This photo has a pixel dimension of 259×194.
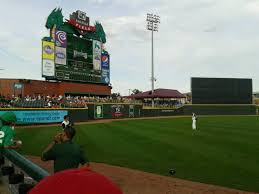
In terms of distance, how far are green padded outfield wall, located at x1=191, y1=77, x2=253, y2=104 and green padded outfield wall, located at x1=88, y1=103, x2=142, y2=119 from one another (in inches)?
510

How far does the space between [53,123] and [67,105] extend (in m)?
4.06

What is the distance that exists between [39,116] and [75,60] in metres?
14.8

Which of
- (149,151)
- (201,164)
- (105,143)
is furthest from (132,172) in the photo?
(105,143)

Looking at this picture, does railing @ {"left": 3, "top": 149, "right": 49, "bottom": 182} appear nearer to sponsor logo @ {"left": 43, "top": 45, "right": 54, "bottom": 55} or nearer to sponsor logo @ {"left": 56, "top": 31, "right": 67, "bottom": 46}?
sponsor logo @ {"left": 43, "top": 45, "right": 54, "bottom": 55}

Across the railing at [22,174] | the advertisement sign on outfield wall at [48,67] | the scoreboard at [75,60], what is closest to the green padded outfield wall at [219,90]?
the scoreboard at [75,60]

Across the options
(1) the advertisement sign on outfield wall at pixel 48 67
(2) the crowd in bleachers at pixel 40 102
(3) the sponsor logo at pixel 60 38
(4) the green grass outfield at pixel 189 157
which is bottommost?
(4) the green grass outfield at pixel 189 157

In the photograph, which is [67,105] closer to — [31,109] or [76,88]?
[31,109]

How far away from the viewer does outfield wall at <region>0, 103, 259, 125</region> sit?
113ft

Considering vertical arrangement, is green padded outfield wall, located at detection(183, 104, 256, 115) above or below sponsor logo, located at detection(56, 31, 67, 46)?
below

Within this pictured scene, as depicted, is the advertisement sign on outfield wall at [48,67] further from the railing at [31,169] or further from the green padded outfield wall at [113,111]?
the railing at [31,169]

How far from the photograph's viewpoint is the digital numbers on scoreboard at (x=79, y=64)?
155ft

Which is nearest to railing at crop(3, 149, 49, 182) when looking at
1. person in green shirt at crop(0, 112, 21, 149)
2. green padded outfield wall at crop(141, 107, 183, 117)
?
person in green shirt at crop(0, 112, 21, 149)

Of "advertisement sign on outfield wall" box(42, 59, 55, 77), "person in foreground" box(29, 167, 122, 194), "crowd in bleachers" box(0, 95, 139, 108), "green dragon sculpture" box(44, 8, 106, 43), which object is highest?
"green dragon sculpture" box(44, 8, 106, 43)

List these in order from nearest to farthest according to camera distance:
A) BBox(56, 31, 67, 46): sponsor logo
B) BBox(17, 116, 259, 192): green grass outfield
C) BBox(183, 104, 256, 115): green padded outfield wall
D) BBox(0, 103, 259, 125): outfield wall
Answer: BBox(17, 116, 259, 192): green grass outfield < BBox(0, 103, 259, 125): outfield wall < BBox(56, 31, 67, 46): sponsor logo < BBox(183, 104, 256, 115): green padded outfield wall
